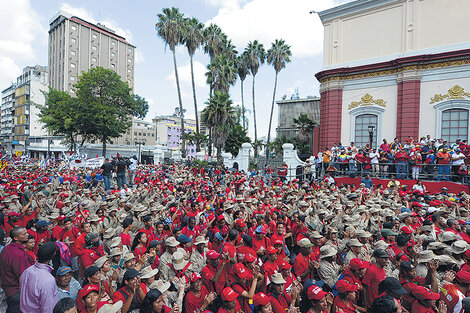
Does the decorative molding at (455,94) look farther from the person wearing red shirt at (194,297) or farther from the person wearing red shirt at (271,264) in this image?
the person wearing red shirt at (194,297)

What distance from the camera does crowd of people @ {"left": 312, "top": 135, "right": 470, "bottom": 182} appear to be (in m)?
13.9

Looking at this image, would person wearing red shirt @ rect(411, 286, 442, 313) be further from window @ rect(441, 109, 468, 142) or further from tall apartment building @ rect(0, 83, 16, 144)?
tall apartment building @ rect(0, 83, 16, 144)

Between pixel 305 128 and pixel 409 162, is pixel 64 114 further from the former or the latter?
pixel 409 162

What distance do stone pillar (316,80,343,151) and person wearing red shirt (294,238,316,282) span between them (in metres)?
20.0

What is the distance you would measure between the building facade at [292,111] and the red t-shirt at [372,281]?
34.8 metres

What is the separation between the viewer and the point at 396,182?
14.1 metres

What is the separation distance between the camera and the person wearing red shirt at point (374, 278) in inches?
168

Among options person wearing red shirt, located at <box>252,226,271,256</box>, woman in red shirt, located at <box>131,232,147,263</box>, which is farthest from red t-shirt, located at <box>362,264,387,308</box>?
woman in red shirt, located at <box>131,232,147,263</box>

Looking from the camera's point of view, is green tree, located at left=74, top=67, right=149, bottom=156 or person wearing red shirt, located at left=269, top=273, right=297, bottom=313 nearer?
person wearing red shirt, located at left=269, top=273, right=297, bottom=313

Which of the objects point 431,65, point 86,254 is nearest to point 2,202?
point 86,254

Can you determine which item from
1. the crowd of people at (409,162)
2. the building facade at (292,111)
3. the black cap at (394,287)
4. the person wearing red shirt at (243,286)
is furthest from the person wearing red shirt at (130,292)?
the building facade at (292,111)

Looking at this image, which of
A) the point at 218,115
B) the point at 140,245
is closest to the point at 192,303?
the point at 140,245

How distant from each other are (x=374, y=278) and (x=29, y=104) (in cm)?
8372

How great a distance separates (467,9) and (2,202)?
28118mm
